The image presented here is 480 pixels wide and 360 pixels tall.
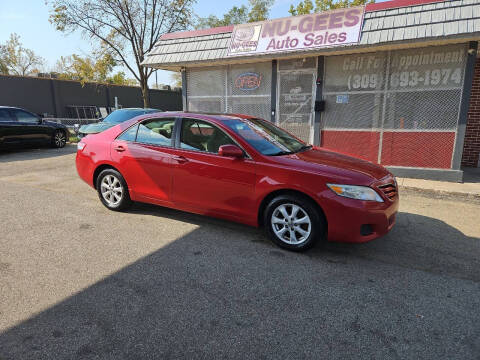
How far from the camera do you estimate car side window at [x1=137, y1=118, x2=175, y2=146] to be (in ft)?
15.0

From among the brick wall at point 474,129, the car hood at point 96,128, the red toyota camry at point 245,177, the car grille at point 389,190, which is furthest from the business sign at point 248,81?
the car grille at point 389,190

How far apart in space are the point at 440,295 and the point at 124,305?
2.79m

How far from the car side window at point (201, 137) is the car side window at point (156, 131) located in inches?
8.9

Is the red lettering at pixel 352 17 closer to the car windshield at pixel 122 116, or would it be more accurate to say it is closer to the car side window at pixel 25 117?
the car windshield at pixel 122 116

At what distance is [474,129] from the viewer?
8781mm

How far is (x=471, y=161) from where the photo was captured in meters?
9.05

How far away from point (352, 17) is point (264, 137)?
4.91 metres

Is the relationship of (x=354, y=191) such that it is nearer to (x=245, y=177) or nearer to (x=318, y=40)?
(x=245, y=177)

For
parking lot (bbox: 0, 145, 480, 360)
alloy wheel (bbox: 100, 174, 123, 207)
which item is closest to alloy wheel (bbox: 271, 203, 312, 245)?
parking lot (bbox: 0, 145, 480, 360)

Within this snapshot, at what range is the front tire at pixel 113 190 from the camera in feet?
16.2

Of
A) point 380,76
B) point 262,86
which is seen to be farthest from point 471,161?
point 262,86

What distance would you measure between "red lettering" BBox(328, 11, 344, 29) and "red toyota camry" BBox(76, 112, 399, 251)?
417 centimetres

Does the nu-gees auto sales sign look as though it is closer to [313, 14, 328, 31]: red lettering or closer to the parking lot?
[313, 14, 328, 31]: red lettering

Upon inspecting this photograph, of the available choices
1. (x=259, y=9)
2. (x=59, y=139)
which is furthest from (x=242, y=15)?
(x=59, y=139)
